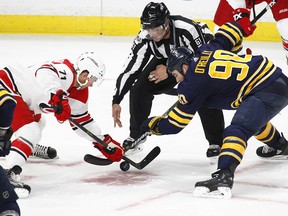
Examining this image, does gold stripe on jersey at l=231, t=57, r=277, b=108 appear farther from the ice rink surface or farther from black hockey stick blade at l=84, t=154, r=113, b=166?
black hockey stick blade at l=84, t=154, r=113, b=166

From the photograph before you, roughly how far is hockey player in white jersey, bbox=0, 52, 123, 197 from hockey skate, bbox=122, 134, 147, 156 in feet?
0.91

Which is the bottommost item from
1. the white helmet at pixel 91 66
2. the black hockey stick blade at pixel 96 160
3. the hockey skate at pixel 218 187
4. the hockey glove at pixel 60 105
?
the black hockey stick blade at pixel 96 160

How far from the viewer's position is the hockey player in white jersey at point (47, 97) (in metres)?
3.72

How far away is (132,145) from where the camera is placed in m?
4.36

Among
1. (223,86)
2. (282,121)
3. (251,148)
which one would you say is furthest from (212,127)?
(282,121)

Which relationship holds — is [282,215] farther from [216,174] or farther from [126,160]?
[126,160]

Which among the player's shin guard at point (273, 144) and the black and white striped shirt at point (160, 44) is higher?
the black and white striped shirt at point (160, 44)

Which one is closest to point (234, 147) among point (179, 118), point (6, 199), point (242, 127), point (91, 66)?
point (242, 127)

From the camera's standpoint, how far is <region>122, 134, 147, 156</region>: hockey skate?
434 centimetres

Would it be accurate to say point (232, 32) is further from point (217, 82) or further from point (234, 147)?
point (234, 147)

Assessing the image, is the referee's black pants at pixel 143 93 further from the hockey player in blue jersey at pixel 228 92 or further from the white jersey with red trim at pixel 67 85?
the hockey player in blue jersey at pixel 228 92

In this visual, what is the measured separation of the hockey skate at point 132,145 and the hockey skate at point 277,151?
658 millimetres

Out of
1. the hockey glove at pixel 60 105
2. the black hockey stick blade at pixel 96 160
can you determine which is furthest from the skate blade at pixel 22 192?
the black hockey stick blade at pixel 96 160

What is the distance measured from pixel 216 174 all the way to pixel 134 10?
5.70 m
